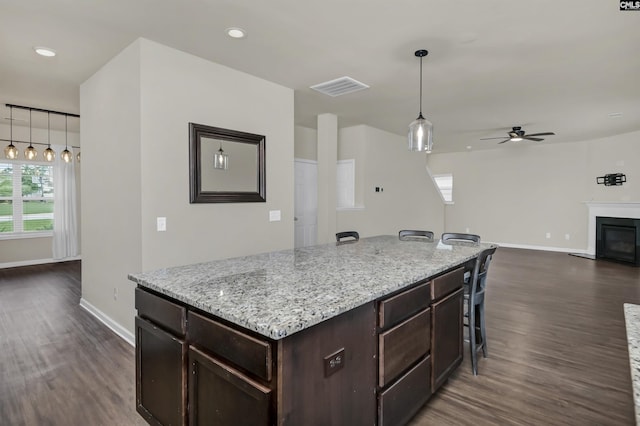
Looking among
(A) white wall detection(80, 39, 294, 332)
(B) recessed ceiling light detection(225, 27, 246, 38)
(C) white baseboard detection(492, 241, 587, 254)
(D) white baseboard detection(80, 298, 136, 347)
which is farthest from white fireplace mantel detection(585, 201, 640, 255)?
(D) white baseboard detection(80, 298, 136, 347)

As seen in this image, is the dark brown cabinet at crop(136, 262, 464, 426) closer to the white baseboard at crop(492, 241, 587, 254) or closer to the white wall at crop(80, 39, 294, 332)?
the white wall at crop(80, 39, 294, 332)

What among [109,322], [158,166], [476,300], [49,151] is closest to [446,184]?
[476,300]

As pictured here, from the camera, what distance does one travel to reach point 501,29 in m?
2.79

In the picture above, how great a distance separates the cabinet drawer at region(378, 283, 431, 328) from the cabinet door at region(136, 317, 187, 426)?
3.00ft

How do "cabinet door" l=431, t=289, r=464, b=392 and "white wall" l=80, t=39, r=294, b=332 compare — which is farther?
"white wall" l=80, t=39, r=294, b=332

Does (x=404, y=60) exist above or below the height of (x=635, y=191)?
above

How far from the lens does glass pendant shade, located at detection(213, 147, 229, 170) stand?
11.4ft

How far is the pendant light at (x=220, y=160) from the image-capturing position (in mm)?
3476

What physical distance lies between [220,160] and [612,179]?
8375 millimetres

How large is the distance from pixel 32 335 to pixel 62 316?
1.71 ft

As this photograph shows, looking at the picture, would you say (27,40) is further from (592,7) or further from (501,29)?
(592,7)

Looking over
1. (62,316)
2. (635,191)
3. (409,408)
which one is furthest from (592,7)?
(635,191)

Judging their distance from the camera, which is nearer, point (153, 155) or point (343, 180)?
point (153, 155)

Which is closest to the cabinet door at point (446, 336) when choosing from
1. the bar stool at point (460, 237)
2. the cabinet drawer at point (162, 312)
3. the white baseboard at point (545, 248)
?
the bar stool at point (460, 237)
